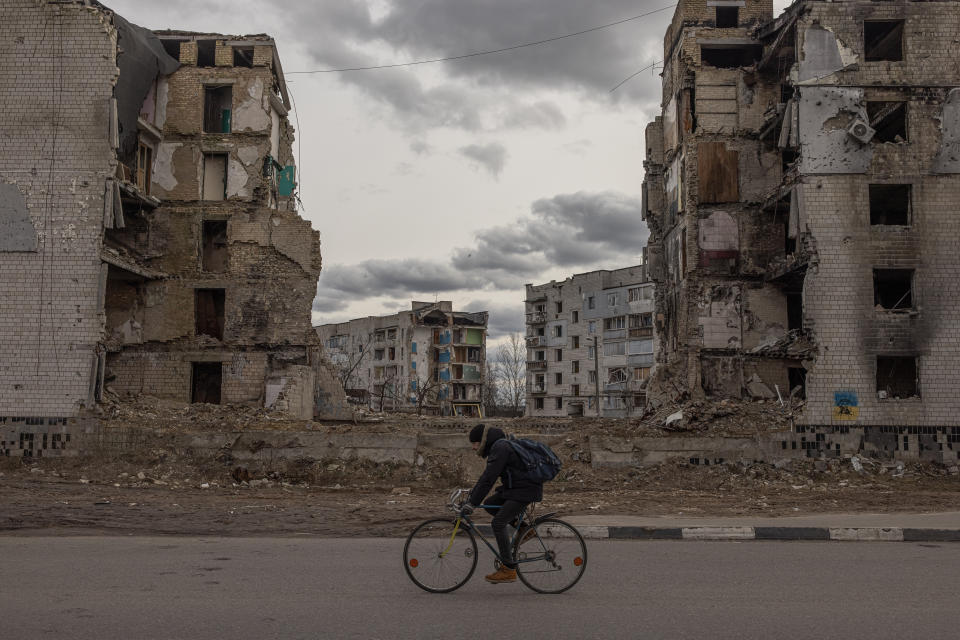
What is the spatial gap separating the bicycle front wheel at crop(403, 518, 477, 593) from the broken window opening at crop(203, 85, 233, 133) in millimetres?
21590

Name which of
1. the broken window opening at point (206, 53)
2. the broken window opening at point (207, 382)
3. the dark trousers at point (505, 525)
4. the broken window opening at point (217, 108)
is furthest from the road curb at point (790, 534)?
the broken window opening at point (206, 53)

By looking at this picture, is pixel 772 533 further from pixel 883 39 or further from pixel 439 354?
pixel 439 354

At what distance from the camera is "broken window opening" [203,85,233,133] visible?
2588cm

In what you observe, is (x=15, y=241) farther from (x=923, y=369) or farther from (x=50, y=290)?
(x=923, y=369)

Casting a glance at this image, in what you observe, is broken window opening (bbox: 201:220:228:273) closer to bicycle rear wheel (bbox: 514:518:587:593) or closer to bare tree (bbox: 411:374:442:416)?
bicycle rear wheel (bbox: 514:518:587:593)

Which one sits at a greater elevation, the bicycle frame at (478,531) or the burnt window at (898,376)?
the burnt window at (898,376)

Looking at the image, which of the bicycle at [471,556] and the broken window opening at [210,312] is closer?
the bicycle at [471,556]

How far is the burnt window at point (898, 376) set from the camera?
19984mm

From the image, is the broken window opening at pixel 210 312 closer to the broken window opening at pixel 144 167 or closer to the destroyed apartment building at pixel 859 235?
the broken window opening at pixel 144 167

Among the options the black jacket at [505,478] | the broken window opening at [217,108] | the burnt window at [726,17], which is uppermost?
the burnt window at [726,17]

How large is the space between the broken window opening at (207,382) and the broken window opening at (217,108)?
291 inches

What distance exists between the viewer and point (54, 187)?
20078 millimetres

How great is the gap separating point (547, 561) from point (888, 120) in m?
18.0

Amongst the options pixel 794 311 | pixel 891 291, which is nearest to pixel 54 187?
pixel 794 311
